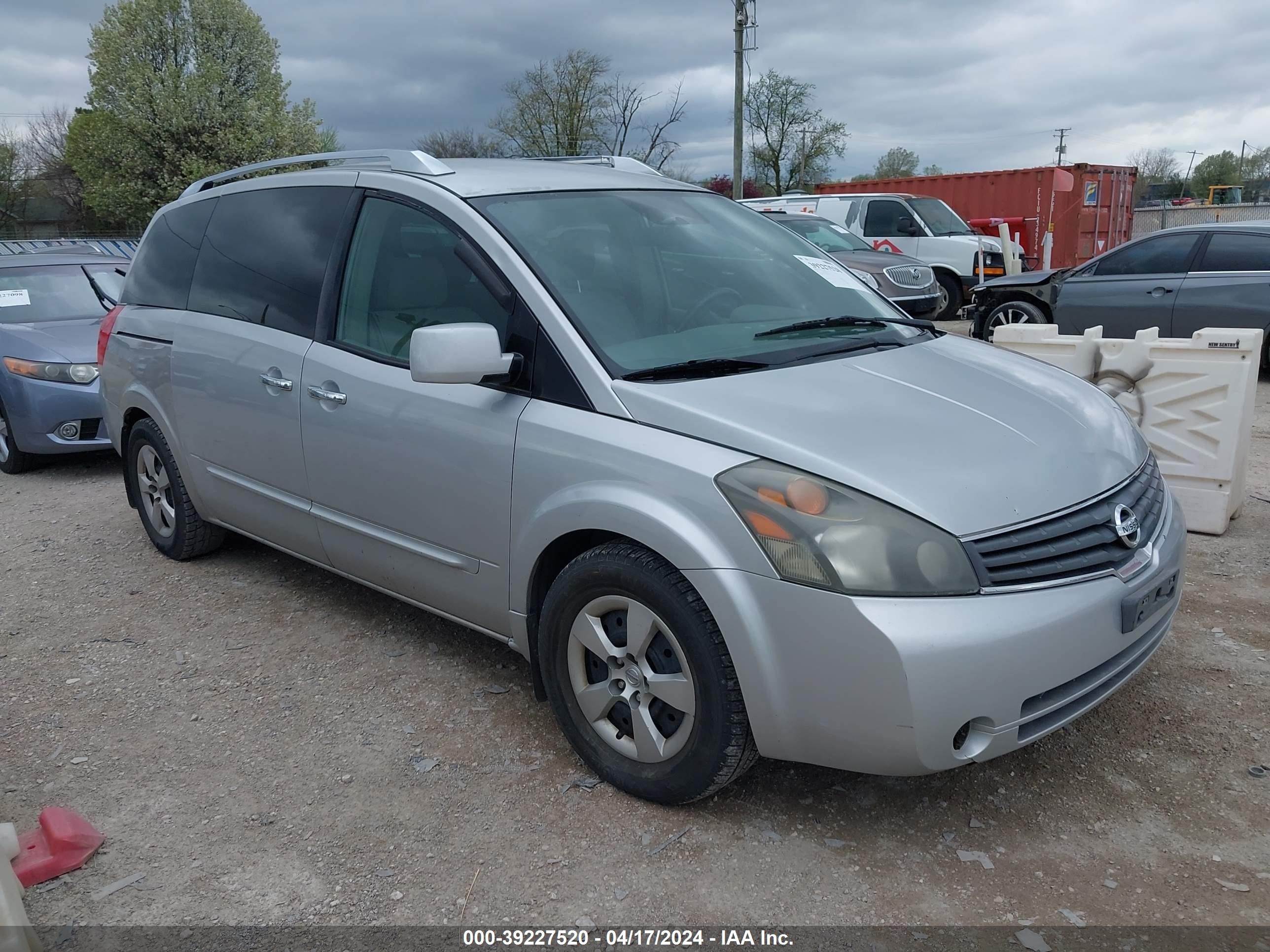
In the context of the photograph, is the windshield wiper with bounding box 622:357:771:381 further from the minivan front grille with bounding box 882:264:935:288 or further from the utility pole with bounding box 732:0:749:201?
the utility pole with bounding box 732:0:749:201

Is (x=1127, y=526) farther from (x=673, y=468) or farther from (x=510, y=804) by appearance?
(x=510, y=804)

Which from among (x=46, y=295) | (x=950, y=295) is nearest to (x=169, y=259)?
(x=46, y=295)

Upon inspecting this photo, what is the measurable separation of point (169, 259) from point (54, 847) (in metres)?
3.00

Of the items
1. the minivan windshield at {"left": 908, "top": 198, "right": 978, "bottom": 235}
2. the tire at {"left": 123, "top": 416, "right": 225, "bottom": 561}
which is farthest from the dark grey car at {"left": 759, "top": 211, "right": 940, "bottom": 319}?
the tire at {"left": 123, "top": 416, "right": 225, "bottom": 561}

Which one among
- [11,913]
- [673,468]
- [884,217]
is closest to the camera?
[11,913]

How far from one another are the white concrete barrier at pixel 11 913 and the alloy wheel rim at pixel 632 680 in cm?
142

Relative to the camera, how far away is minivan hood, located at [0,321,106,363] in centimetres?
706

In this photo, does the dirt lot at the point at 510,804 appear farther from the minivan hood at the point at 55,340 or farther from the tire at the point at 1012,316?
the tire at the point at 1012,316

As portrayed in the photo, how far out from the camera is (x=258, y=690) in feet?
12.1

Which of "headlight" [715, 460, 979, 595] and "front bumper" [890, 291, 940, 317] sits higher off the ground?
"headlight" [715, 460, 979, 595]

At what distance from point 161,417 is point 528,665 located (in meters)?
2.20

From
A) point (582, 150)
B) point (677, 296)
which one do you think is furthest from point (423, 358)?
point (582, 150)

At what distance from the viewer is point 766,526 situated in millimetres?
2461

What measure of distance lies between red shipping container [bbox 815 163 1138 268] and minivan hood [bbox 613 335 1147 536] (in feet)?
54.8
